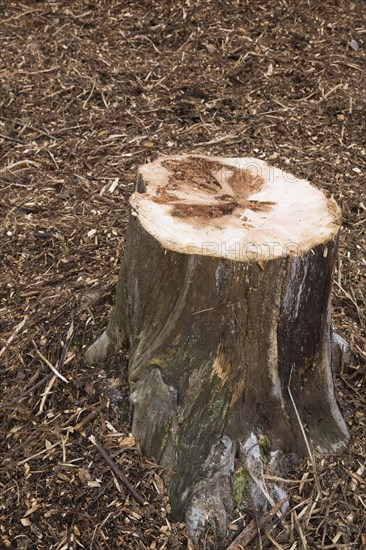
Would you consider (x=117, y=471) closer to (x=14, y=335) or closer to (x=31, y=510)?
(x=31, y=510)

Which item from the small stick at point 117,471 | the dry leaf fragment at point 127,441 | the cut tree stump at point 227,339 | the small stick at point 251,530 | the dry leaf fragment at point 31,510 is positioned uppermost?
the cut tree stump at point 227,339

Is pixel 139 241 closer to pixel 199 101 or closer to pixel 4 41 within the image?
Answer: pixel 199 101

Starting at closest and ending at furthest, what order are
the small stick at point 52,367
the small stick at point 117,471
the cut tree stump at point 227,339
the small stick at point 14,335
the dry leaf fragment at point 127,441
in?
the cut tree stump at point 227,339, the small stick at point 117,471, the dry leaf fragment at point 127,441, the small stick at point 52,367, the small stick at point 14,335

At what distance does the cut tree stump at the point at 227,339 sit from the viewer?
223 cm

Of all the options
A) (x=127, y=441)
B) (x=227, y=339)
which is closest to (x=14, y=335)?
(x=127, y=441)

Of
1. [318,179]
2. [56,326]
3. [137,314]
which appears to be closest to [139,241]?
[137,314]

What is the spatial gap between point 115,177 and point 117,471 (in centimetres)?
218

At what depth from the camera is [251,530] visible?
7.59ft

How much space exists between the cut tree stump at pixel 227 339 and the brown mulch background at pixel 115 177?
12 cm

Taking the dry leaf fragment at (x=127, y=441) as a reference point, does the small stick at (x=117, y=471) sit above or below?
below

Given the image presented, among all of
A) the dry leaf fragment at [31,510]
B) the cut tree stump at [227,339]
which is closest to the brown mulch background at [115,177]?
the dry leaf fragment at [31,510]

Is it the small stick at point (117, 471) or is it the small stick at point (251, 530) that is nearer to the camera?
the small stick at point (251, 530)

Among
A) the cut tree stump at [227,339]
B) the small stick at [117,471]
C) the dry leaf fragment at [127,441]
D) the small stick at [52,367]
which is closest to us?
the cut tree stump at [227,339]

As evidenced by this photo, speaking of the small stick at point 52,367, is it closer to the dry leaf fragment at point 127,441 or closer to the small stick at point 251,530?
the dry leaf fragment at point 127,441
